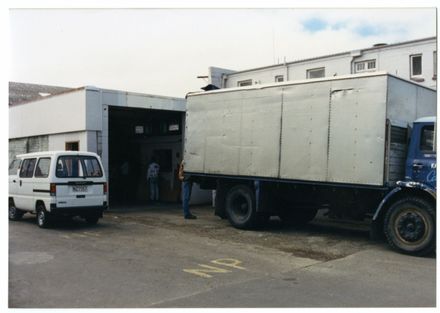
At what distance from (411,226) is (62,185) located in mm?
7172

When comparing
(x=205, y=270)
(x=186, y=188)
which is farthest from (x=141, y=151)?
(x=205, y=270)

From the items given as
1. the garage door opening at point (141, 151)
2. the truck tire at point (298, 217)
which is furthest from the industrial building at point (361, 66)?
the truck tire at point (298, 217)

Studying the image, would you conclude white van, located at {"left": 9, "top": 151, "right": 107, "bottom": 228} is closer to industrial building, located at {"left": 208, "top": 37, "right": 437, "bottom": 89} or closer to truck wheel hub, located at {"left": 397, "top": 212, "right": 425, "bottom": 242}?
truck wheel hub, located at {"left": 397, "top": 212, "right": 425, "bottom": 242}

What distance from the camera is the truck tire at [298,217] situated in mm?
11880

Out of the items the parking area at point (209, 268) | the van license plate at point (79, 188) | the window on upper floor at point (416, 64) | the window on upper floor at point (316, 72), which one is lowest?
the parking area at point (209, 268)

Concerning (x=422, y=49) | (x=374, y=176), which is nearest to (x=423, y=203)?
(x=374, y=176)

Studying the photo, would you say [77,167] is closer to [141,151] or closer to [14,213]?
[14,213]

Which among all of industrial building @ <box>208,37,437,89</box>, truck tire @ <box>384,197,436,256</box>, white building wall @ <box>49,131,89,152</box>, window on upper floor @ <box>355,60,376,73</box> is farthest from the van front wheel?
window on upper floor @ <box>355,60,376,73</box>

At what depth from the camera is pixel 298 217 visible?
12.1 metres

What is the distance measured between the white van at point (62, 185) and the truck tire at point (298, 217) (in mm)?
4327

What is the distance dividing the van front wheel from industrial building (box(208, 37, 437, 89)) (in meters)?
11.0

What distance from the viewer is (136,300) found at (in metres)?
5.96

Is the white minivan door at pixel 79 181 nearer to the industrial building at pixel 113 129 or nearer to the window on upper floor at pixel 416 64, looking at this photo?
the industrial building at pixel 113 129
